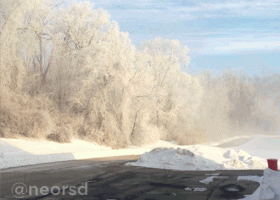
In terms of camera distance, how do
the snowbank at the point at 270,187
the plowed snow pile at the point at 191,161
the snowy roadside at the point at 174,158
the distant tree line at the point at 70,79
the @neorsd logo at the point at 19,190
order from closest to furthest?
the snowbank at the point at 270,187, the @neorsd logo at the point at 19,190, the plowed snow pile at the point at 191,161, the snowy roadside at the point at 174,158, the distant tree line at the point at 70,79

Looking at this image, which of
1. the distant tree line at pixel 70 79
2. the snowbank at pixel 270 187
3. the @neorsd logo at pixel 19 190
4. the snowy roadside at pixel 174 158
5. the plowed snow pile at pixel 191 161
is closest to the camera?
the snowbank at pixel 270 187

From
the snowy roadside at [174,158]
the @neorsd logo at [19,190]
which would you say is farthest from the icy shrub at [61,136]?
the @neorsd logo at [19,190]

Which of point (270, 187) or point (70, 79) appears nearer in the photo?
point (270, 187)

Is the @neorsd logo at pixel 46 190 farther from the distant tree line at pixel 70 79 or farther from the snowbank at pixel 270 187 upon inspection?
the distant tree line at pixel 70 79

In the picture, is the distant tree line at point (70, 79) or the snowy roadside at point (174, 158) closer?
the snowy roadside at point (174, 158)

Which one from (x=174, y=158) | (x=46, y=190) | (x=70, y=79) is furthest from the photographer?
(x=70, y=79)

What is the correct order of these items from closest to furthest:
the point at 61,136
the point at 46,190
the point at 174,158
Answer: the point at 46,190, the point at 174,158, the point at 61,136

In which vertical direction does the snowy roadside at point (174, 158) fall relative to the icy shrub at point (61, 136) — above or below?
below

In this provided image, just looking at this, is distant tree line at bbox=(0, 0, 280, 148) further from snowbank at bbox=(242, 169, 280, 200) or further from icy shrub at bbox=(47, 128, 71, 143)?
snowbank at bbox=(242, 169, 280, 200)

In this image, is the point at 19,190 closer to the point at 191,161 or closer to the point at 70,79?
the point at 191,161

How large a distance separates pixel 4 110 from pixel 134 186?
1242 cm

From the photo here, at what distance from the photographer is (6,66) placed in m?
19.2

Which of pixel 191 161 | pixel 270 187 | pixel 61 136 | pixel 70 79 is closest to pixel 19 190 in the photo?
pixel 270 187

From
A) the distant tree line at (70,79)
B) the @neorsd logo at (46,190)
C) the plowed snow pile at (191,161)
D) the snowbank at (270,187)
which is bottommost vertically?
the plowed snow pile at (191,161)
